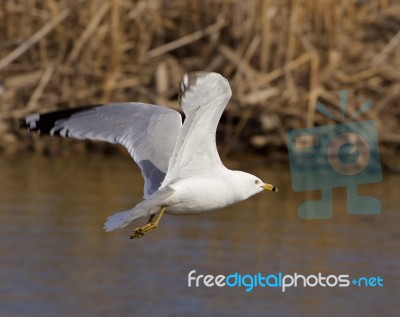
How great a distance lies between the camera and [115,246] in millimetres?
8453

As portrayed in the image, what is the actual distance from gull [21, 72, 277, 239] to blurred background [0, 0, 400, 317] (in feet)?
8.64

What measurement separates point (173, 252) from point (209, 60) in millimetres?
3422

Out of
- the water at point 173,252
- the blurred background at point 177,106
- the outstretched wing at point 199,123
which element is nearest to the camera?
the outstretched wing at point 199,123

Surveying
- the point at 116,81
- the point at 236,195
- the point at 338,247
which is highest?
the point at 236,195

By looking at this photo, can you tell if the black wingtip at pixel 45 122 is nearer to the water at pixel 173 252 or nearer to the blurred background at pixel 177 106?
the water at pixel 173 252

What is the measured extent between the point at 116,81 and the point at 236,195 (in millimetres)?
6262

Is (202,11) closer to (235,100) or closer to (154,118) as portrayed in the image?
(235,100)

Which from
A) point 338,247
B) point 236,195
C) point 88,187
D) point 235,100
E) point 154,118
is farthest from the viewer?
point 235,100

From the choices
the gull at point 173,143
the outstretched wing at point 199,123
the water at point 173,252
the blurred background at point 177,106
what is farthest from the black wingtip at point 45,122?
the blurred background at point 177,106

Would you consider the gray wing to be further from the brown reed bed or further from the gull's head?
the brown reed bed

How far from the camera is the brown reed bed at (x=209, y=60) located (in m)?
10.6

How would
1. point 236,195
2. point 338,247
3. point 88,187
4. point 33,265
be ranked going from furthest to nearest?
point 88,187 < point 338,247 < point 33,265 < point 236,195

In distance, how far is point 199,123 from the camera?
14.5 ft

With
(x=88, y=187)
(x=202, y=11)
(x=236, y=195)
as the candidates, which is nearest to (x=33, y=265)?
(x=88, y=187)
